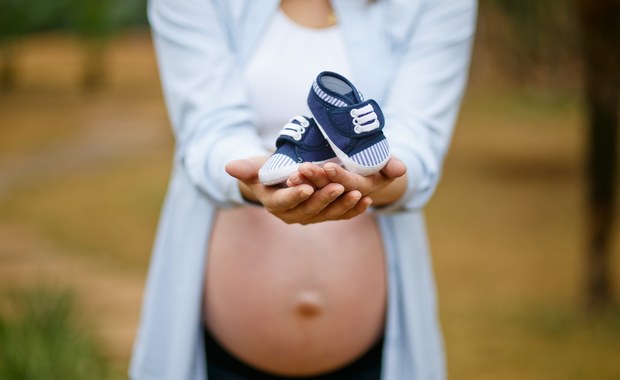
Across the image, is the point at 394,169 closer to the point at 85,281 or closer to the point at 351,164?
the point at 351,164

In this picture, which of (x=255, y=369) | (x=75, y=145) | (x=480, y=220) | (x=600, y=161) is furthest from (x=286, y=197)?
(x=75, y=145)

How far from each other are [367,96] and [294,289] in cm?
35

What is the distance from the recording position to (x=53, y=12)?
53.1ft

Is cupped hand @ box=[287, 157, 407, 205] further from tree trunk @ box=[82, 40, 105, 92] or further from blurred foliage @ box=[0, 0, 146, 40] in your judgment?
tree trunk @ box=[82, 40, 105, 92]

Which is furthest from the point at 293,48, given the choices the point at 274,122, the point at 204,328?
the point at 204,328

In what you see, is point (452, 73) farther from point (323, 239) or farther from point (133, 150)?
point (133, 150)

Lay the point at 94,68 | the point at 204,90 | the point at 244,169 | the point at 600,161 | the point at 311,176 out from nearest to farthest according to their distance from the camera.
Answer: the point at 311,176, the point at 244,169, the point at 204,90, the point at 600,161, the point at 94,68

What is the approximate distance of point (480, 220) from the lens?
764 cm

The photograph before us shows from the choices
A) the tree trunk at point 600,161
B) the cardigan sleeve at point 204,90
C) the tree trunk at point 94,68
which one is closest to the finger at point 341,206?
the cardigan sleeve at point 204,90

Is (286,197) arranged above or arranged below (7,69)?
above

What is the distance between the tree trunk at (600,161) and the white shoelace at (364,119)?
142 inches

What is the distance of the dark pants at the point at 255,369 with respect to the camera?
1.67 meters

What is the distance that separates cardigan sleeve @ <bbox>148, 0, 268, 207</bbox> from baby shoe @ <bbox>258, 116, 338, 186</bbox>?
0.18 m

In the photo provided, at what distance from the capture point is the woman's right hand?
126 cm
